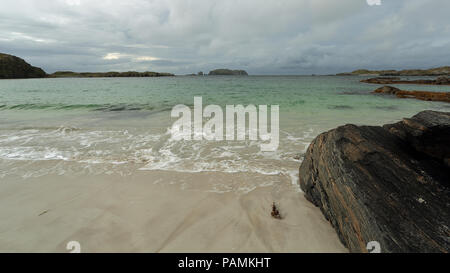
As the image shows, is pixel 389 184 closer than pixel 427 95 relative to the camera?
Yes

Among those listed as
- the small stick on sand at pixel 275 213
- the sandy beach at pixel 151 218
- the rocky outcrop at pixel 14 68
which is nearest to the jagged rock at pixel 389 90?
the sandy beach at pixel 151 218

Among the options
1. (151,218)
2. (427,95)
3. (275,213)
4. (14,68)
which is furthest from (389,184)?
(14,68)

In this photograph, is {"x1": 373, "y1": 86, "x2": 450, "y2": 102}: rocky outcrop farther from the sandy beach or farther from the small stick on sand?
the small stick on sand

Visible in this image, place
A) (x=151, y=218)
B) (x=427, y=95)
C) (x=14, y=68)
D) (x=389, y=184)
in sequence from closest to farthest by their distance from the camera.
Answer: (x=389, y=184), (x=151, y=218), (x=427, y=95), (x=14, y=68)

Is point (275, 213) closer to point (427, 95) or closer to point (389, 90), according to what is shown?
point (427, 95)

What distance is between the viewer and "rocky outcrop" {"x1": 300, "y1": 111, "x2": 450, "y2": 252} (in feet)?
7.39

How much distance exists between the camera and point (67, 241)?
10.1 feet

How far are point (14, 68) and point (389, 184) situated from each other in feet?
557

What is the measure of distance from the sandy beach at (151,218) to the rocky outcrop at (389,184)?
1.91ft

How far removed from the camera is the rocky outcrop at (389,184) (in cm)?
225

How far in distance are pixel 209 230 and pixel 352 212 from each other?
2.16m

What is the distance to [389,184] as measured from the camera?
2.71 m
